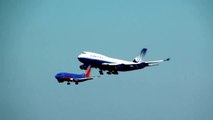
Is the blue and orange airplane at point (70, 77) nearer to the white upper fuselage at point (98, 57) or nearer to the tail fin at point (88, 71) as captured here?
the tail fin at point (88, 71)

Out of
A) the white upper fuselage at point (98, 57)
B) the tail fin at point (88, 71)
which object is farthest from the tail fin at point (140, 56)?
the tail fin at point (88, 71)

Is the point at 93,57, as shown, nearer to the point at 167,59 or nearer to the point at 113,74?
the point at 113,74

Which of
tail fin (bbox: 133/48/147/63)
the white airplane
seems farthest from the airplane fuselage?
tail fin (bbox: 133/48/147/63)

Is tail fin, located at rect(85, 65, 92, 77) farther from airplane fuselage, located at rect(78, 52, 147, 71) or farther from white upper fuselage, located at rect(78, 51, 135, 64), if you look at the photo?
white upper fuselage, located at rect(78, 51, 135, 64)

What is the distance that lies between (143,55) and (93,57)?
2293 cm

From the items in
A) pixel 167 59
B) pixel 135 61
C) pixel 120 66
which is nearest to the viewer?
pixel 167 59

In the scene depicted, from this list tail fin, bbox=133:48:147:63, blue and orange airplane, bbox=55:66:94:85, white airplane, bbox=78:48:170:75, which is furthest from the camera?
tail fin, bbox=133:48:147:63

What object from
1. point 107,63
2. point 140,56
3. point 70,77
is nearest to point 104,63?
point 107,63

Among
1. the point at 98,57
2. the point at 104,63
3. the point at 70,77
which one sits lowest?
the point at 70,77

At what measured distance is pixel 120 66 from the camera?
153m

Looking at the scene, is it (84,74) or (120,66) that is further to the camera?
(84,74)

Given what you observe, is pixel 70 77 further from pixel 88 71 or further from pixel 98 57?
pixel 98 57

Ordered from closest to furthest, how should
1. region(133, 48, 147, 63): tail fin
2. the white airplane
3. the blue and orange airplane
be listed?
1. the white airplane
2. the blue and orange airplane
3. region(133, 48, 147, 63): tail fin

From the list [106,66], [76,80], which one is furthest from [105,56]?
[76,80]
